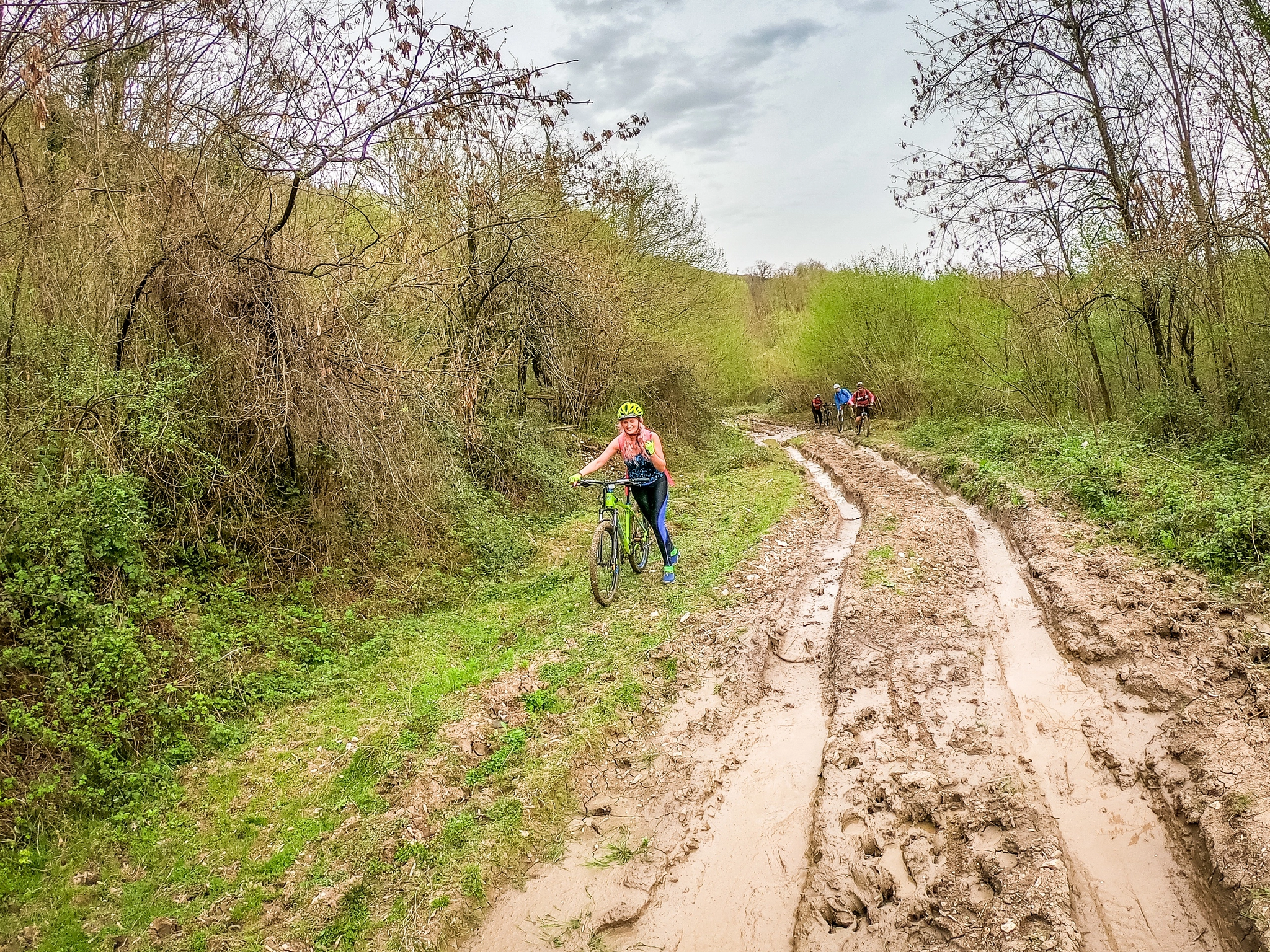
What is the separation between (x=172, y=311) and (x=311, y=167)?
6.65ft

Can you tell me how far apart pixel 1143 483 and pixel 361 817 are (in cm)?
1023

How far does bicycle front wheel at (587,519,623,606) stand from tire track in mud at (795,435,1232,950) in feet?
8.42

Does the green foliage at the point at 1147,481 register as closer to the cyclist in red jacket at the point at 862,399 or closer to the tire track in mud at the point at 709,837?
the tire track in mud at the point at 709,837

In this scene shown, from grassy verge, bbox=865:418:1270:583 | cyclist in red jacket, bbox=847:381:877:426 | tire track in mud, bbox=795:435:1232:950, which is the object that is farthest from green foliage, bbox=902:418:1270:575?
cyclist in red jacket, bbox=847:381:877:426

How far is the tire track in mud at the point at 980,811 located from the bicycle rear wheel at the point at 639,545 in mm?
2858

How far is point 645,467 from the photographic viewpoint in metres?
7.75

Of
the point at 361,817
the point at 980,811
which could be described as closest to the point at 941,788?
the point at 980,811

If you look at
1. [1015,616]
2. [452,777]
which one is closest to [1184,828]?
[1015,616]

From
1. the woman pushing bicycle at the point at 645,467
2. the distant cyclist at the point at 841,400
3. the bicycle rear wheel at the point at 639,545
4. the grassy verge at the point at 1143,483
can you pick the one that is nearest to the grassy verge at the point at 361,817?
the woman pushing bicycle at the point at 645,467

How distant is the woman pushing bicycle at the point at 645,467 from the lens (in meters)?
7.49

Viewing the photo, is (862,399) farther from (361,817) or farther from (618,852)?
(361,817)

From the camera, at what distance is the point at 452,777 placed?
4.46 metres

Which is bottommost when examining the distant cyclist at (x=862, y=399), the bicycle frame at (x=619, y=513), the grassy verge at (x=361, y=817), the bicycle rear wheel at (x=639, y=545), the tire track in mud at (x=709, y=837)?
the tire track in mud at (x=709, y=837)

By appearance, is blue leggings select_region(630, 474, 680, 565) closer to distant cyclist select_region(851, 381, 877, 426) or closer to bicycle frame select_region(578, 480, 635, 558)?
bicycle frame select_region(578, 480, 635, 558)
